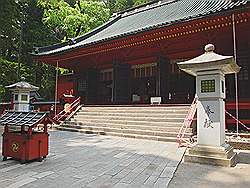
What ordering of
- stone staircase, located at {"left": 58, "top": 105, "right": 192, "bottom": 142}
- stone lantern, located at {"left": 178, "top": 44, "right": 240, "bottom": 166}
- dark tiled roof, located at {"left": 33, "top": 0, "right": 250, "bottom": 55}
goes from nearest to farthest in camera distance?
stone lantern, located at {"left": 178, "top": 44, "right": 240, "bottom": 166}
stone staircase, located at {"left": 58, "top": 105, "right": 192, "bottom": 142}
dark tiled roof, located at {"left": 33, "top": 0, "right": 250, "bottom": 55}

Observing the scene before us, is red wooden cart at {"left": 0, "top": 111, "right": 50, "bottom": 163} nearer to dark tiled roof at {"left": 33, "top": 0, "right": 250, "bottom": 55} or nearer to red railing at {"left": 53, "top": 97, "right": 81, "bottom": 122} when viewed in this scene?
red railing at {"left": 53, "top": 97, "right": 81, "bottom": 122}

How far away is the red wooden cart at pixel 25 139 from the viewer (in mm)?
5480

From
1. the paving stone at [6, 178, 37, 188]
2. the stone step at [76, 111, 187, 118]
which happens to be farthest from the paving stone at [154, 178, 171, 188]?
the stone step at [76, 111, 187, 118]

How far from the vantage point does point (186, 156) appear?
19.3 feet

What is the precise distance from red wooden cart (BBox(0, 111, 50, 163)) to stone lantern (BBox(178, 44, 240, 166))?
3.54 metres

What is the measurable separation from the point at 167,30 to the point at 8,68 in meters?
16.1

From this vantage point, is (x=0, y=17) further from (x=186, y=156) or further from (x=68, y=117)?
(x=186, y=156)

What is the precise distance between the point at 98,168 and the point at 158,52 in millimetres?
→ 9491

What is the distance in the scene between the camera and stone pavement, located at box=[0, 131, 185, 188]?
13.9ft

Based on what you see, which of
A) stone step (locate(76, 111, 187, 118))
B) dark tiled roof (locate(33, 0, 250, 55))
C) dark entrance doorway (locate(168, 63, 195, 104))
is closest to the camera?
stone step (locate(76, 111, 187, 118))

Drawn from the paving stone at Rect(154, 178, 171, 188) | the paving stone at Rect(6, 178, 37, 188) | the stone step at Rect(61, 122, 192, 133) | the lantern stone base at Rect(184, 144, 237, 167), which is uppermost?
the stone step at Rect(61, 122, 192, 133)

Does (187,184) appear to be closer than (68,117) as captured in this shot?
Yes

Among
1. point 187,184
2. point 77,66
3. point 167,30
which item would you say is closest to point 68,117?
point 77,66

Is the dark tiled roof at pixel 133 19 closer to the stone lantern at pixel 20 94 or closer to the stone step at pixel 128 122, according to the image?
the stone lantern at pixel 20 94
